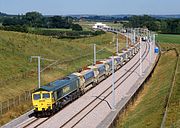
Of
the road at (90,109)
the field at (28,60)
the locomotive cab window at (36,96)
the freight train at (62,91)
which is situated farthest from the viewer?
the field at (28,60)

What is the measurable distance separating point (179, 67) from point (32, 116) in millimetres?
43260

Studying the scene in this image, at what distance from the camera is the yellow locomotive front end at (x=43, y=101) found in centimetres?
4762

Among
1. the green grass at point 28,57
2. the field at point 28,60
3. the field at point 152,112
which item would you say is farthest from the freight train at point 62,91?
the green grass at point 28,57

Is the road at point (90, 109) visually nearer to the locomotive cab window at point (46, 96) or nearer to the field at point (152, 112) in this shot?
the locomotive cab window at point (46, 96)

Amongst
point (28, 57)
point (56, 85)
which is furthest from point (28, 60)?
point (56, 85)

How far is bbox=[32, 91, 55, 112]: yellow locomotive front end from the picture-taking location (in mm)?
47625

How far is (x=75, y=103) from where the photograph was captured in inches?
2207

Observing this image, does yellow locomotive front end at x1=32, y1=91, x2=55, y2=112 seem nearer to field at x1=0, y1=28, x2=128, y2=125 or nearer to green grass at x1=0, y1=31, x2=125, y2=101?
field at x1=0, y1=28, x2=128, y2=125

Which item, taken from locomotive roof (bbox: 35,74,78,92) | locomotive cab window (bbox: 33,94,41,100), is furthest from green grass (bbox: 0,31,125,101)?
locomotive cab window (bbox: 33,94,41,100)

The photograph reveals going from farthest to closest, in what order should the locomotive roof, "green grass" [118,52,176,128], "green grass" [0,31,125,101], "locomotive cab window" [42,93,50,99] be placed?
"green grass" [0,31,125,101] → the locomotive roof → "locomotive cab window" [42,93,50,99] → "green grass" [118,52,176,128]

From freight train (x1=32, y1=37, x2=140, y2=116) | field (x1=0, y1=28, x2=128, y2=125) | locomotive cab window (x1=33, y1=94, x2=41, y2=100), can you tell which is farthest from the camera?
field (x1=0, y1=28, x2=128, y2=125)

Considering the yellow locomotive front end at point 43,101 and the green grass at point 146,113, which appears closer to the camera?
the green grass at point 146,113

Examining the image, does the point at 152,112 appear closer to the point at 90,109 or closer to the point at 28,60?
the point at 90,109

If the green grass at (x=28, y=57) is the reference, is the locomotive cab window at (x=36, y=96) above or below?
above
